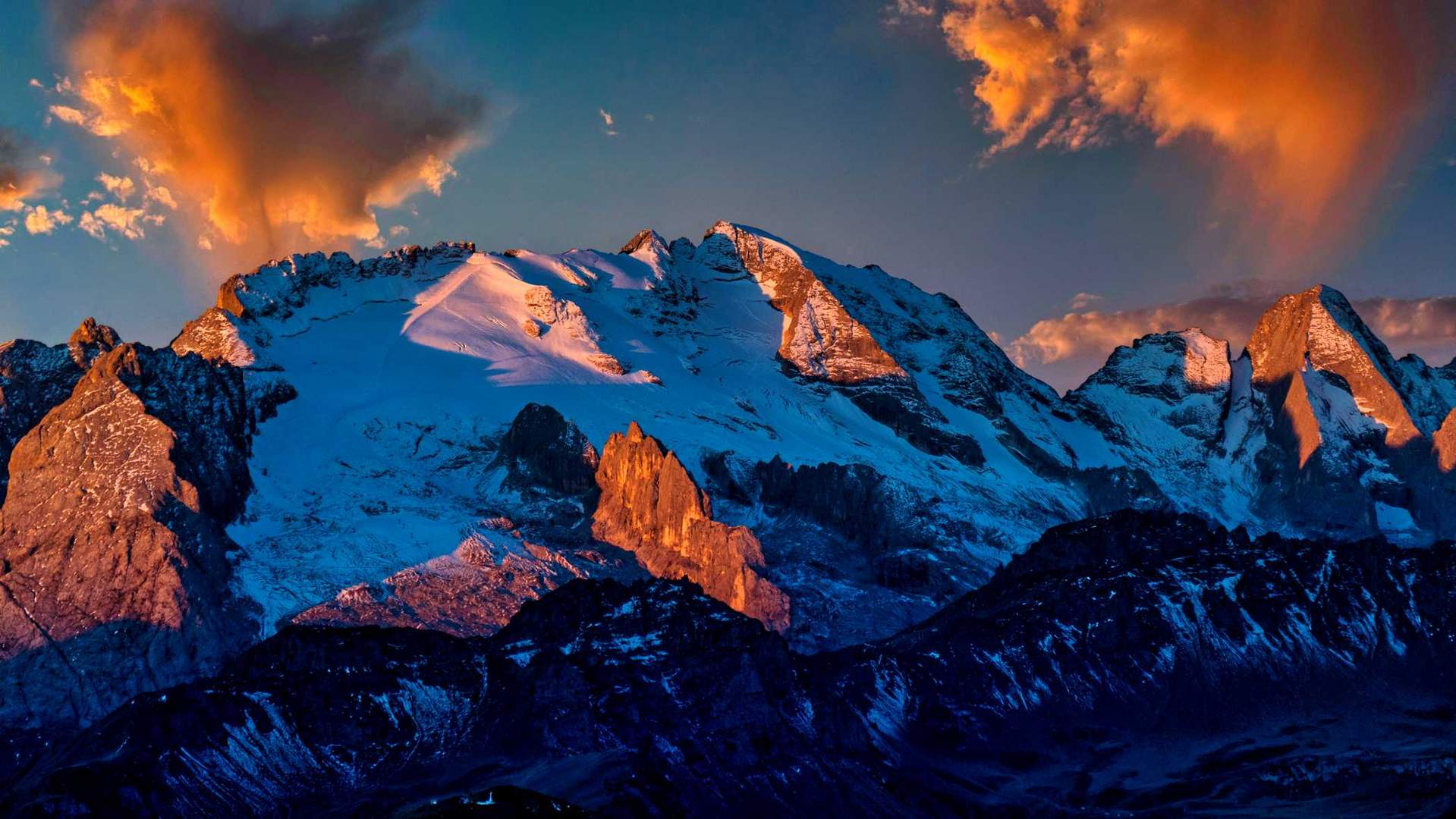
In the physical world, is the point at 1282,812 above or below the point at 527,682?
below

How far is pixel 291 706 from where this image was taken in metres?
186

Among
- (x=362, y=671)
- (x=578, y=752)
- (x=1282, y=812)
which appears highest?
(x=362, y=671)

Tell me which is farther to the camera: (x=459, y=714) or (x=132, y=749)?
(x=459, y=714)

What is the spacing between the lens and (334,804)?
6722 inches

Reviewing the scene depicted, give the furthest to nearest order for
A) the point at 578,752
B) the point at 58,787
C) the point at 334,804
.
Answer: the point at 578,752
the point at 334,804
the point at 58,787

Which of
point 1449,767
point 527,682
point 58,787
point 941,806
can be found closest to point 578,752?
point 527,682

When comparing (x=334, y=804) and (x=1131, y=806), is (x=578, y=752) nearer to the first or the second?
(x=334, y=804)

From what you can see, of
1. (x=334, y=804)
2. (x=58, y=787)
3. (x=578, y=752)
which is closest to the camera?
(x=58, y=787)

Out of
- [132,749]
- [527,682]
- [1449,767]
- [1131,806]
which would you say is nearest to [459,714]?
[527,682]

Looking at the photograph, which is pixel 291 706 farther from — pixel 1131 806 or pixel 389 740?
pixel 1131 806

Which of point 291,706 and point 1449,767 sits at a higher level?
point 291,706

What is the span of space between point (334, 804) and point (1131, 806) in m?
89.1

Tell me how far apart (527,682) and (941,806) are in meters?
48.8

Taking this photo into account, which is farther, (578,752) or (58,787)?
(578,752)
